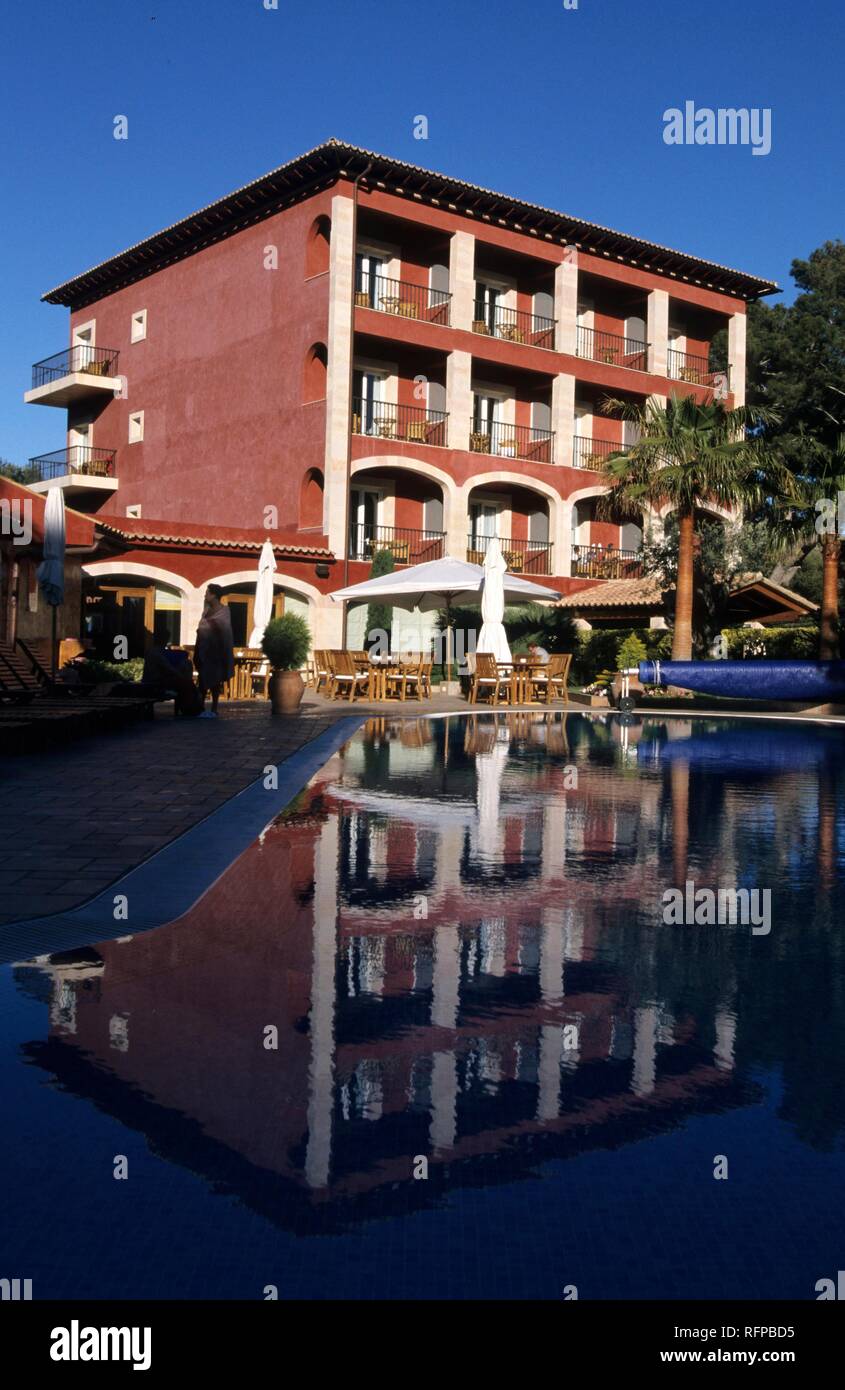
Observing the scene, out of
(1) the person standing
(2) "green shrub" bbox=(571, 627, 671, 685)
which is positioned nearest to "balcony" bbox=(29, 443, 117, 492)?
(2) "green shrub" bbox=(571, 627, 671, 685)

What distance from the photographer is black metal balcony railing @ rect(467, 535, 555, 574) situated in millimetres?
37031

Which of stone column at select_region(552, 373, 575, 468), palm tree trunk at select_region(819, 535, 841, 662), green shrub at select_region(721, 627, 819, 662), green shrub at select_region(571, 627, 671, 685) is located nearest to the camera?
palm tree trunk at select_region(819, 535, 841, 662)

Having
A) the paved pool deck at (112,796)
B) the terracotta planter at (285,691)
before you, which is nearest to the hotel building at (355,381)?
the terracotta planter at (285,691)

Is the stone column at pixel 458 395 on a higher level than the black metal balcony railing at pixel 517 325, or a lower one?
lower

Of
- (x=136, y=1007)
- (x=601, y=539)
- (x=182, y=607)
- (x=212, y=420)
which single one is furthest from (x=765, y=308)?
(x=136, y=1007)

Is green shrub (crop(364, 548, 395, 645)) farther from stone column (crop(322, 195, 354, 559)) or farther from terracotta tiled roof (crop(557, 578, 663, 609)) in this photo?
terracotta tiled roof (crop(557, 578, 663, 609))

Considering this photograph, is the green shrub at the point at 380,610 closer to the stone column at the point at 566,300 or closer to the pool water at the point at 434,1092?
the stone column at the point at 566,300

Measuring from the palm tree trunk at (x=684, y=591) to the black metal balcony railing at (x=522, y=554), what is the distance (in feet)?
29.8

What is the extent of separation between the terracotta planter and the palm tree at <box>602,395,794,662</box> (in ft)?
38.8

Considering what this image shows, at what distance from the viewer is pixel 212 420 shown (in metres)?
36.8

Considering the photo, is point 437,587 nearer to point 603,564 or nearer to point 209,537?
point 209,537

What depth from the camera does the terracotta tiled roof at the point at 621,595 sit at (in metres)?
32.9

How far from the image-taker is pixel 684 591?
2817 centimetres

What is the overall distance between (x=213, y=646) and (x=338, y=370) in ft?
55.5
